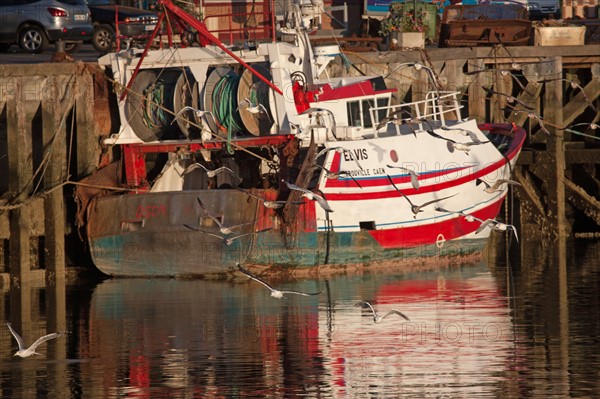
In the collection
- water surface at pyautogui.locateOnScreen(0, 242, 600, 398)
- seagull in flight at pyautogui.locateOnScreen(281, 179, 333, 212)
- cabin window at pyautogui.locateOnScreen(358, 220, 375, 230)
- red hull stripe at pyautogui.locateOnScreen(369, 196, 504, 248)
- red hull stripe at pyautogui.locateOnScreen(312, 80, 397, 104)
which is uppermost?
red hull stripe at pyautogui.locateOnScreen(312, 80, 397, 104)

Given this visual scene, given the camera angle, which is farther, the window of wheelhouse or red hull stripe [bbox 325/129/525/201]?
the window of wheelhouse

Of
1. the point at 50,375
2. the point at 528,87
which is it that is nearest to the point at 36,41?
the point at 528,87

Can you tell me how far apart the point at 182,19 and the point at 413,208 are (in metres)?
6.59

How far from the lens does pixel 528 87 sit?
117 ft

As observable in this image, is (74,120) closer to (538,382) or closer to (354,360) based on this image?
(354,360)

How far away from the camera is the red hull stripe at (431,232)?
32031 mm

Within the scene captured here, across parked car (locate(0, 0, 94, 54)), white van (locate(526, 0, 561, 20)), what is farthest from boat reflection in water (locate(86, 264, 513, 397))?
white van (locate(526, 0, 561, 20))

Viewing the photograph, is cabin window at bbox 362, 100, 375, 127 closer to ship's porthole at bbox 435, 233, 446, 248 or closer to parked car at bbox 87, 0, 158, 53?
ship's porthole at bbox 435, 233, 446, 248

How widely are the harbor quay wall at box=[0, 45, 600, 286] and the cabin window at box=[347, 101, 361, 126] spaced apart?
1753mm

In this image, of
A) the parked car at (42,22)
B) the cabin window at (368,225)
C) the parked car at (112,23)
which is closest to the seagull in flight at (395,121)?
the cabin window at (368,225)

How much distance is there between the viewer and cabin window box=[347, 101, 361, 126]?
3241cm

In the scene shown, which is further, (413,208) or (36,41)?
(36,41)

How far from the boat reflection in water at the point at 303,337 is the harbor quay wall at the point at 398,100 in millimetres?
1835

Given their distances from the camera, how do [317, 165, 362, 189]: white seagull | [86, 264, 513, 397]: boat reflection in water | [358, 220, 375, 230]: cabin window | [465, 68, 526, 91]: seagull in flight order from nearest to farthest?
[86, 264, 513, 397]: boat reflection in water < [317, 165, 362, 189]: white seagull < [358, 220, 375, 230]: cabin window < [465, 68, 526, 91]: seagull in flight
